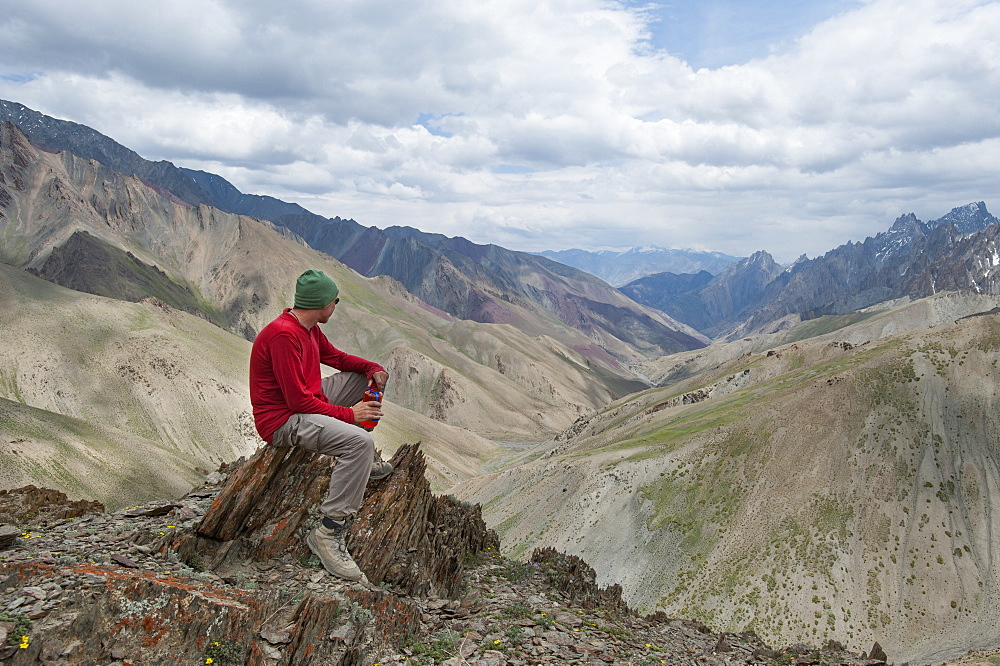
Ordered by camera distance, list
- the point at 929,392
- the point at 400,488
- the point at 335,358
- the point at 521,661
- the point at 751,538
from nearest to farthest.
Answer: the point at 521,661, the point at 335,358, the point at 400,488, the point at 751,538, the point at 929,392

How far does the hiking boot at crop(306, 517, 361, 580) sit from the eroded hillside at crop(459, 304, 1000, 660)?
149 ft

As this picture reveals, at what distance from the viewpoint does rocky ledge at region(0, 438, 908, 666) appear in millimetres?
7508

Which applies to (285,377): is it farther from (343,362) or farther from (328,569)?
(328,569)

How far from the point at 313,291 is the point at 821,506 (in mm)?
61873

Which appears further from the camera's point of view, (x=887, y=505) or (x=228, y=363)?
(x=228, y=363)

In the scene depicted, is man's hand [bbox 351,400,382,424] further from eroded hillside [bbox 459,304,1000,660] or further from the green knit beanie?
eroded hillside [bbox 459,304,1000,660]

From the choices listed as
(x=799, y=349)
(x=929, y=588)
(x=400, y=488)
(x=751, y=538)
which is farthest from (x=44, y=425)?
(x=799, y=349)

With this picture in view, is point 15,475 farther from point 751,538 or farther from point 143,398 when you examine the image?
point 751,538

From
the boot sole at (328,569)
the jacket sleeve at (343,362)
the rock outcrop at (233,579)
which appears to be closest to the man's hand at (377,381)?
the jacket sleeve at (343,362)

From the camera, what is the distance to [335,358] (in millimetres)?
11016

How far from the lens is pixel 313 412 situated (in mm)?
9477

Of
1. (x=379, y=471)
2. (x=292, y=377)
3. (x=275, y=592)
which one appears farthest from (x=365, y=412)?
(x=275, y=592)

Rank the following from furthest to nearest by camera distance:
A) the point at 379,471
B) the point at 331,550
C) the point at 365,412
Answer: the point at 379,471 < the point at 331,550 < the point at 365,412

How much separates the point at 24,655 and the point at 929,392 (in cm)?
8165
